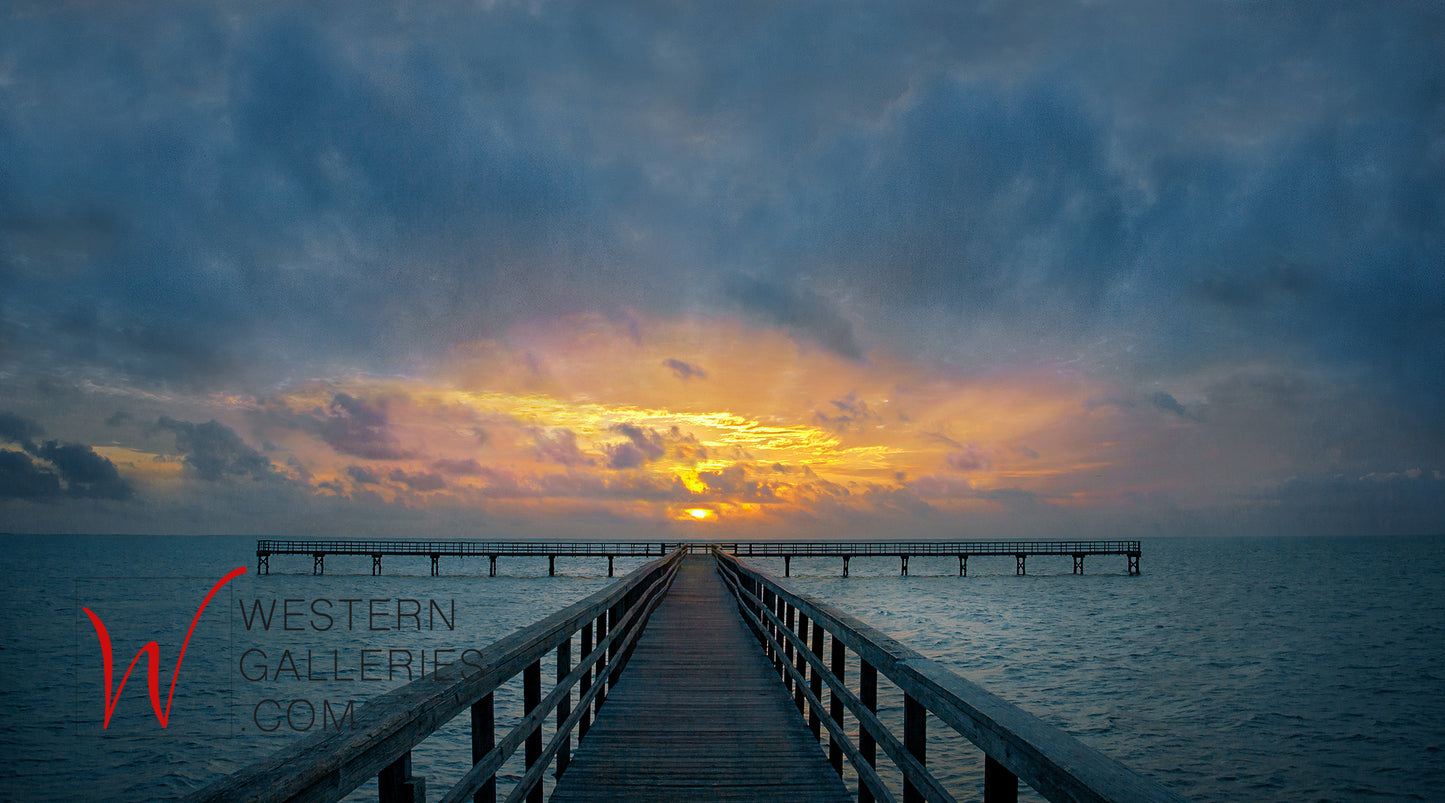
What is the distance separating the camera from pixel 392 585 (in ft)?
209

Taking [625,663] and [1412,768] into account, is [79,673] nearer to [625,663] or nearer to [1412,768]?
[625,663]

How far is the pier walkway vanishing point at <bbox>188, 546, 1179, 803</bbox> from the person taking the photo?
6.44 ft

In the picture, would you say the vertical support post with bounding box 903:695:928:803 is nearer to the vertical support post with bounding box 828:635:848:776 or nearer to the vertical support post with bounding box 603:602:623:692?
the vertical support post with bounding box 828:635:848:776

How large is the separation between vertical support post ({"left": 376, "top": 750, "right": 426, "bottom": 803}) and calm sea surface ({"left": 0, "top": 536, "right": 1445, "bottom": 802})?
0.23 meters

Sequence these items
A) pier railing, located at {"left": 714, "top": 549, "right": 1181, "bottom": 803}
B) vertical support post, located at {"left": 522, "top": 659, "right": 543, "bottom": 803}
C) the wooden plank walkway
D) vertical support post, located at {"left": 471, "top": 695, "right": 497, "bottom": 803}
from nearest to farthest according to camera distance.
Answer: pier railing, located at {"left": 714, "top": 549, "right": 1181, "bottom": 803} < vertical support post, located at {"left": 471, "top": 695, "right": 497, "bottom": 803} < vertical support post, located at {"left": 522, "top": 659, "right": 543, "bottom": 803} < the wooden plank walkway

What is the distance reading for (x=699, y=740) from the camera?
5.89m

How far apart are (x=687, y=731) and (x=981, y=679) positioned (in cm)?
1835

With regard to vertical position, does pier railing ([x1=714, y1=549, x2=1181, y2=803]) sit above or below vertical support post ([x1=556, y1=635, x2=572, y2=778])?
above

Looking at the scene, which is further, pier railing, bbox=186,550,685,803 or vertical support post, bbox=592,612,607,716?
vertical support post, bbox=592,612,607,716

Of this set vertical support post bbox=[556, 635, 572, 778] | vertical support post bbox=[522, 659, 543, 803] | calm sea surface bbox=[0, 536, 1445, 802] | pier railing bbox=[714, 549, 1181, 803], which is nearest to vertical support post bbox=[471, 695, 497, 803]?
vertical support post bbox=[522, 659, 543, 803]

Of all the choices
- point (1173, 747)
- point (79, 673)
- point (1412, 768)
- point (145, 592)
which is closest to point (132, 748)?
point (79, 673)

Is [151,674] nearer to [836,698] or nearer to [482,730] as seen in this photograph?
[836,698]

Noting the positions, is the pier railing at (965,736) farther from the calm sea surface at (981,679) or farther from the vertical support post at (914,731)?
the calm sea surface at (981,679)

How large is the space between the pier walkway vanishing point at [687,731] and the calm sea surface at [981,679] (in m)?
0.33
